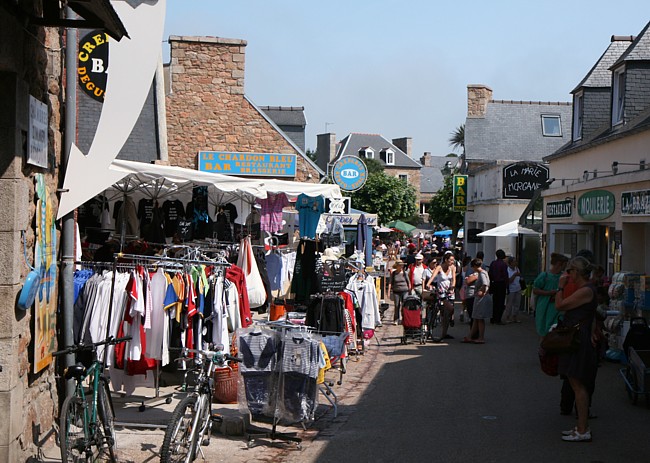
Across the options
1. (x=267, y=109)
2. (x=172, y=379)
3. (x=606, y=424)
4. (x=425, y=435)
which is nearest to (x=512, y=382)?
(x=606, y=424)

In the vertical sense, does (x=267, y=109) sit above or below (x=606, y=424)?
above

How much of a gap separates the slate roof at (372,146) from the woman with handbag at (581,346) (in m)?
82.1

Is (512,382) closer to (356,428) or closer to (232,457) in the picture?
(356,428)

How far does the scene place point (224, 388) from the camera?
10430mm

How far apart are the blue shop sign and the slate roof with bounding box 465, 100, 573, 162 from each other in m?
22.2

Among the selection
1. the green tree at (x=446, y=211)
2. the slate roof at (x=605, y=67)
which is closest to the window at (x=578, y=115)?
the slate roof at (x=605, y=67)

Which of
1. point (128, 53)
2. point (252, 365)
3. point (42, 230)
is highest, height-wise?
point (128, 53)

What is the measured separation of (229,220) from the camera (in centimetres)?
1620

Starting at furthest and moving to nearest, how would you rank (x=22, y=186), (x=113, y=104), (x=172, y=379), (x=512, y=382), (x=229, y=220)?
(x=229, y=220) → (x=512, y=382) → (x=172, y=379) → (x=113, y=104) → (x=22, y=186)

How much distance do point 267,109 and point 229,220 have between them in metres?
22.2

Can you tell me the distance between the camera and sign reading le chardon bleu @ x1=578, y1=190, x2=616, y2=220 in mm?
18686

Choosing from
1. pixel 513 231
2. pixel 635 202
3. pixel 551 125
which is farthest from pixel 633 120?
pixel 551 125

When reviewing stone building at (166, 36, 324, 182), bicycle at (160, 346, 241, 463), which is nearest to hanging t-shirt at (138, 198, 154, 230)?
bicycle at (160, 346, 241, 463)

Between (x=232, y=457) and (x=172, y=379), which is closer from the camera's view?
(x=232, y=457)
